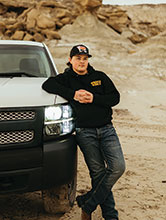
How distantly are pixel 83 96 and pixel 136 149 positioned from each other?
3.62 metres

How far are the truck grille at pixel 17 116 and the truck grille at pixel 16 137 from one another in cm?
12

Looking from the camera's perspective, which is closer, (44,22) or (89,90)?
(89,90)

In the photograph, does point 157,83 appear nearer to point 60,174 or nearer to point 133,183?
point 133,183

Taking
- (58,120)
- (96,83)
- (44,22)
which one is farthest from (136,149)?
(44,22)

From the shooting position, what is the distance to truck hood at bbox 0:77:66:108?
2.60 metres

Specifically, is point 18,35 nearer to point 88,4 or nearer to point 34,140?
point 88,4

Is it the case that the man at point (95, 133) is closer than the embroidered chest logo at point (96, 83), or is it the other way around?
the man at point (95, 133)

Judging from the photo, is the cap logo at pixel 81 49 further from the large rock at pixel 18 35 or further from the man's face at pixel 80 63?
the large rock at pixel 18 35

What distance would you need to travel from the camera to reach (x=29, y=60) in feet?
13.9

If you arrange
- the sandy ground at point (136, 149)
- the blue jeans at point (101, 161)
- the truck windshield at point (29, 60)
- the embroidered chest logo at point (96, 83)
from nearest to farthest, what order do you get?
the blue jeans at point (101, 161) < the embroidered chest logo at point (96, 83) < the sandy ground at point (136, 149) < the truck windshield at point (29, 60)

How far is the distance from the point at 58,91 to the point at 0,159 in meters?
0.82

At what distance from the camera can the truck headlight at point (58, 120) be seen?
8.87ft

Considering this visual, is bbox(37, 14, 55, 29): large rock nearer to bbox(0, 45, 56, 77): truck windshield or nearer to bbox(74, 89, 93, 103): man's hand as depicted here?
bbox(0, 45, 56, 77): truck windshield

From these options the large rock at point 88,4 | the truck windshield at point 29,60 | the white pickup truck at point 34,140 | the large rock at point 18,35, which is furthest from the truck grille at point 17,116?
the large rock at point 88,4
